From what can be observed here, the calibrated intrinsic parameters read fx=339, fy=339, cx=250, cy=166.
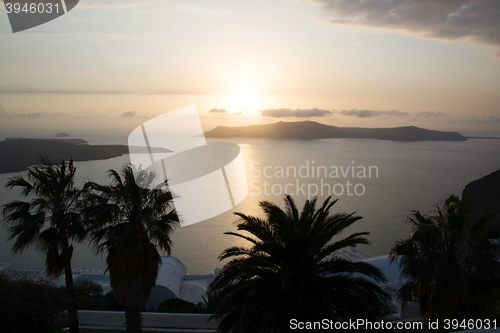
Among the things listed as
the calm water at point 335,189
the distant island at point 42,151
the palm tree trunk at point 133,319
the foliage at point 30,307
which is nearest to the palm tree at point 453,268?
the palm tree trunk at point 133,319

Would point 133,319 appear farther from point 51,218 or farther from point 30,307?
point 51,218

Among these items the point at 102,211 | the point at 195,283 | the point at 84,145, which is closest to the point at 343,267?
the point at 102,211

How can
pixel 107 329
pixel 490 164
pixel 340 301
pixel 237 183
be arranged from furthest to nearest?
pixel 490 164
pixel 237 183
pixel 107 329
pixel 340 301

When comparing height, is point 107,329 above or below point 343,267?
below

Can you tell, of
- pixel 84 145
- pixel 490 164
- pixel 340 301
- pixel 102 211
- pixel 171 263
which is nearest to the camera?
pixel 340 301

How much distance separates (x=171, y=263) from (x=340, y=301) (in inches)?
629

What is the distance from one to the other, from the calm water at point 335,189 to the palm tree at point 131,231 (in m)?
21.6

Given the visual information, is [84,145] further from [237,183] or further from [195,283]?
[195,283]

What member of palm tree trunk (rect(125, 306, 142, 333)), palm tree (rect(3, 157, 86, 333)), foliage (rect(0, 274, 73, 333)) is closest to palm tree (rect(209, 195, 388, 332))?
palm tree trunk (rect(125, 306, 142, 333))

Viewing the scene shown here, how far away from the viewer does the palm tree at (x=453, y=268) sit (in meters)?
7.83

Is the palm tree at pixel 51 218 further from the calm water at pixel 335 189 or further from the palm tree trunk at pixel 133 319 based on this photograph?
the calm water at pixel 335 189

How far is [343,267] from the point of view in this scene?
325 inches

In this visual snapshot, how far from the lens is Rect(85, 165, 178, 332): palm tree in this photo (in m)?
9.43

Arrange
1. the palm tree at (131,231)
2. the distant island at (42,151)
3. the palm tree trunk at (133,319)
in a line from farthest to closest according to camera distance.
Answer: the distant island at (42,151) < the palm tree trunk at (133,319) < the palm tree at (131,231)
